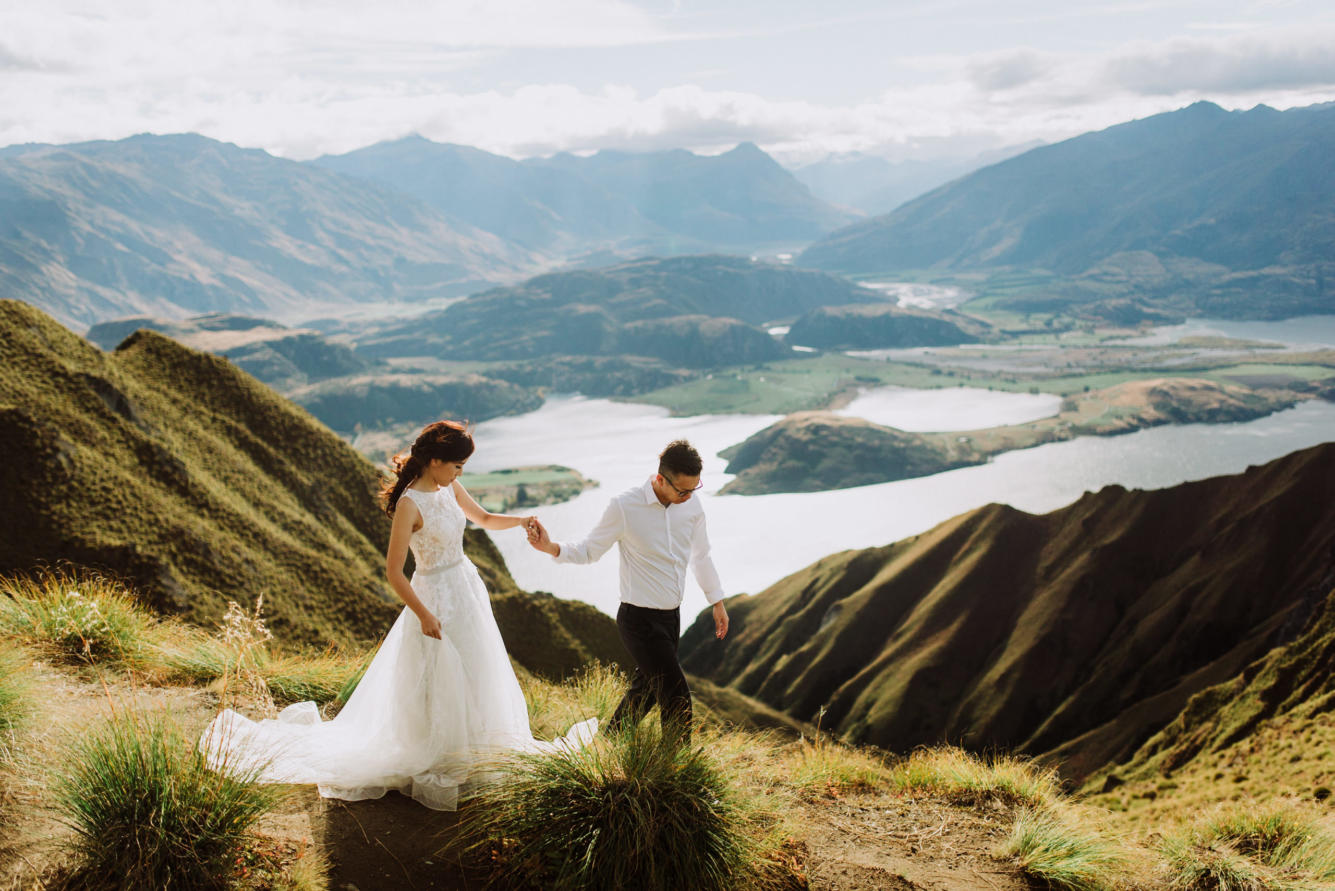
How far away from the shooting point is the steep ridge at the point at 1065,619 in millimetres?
58344

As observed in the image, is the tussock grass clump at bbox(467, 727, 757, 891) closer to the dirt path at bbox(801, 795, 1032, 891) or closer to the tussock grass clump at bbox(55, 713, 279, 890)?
the dirt path at bbox(801, 795, 1032, 891)

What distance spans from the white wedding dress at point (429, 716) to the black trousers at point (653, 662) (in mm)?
508

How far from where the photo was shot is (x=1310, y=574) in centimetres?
5834

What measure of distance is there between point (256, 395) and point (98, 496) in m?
15.5

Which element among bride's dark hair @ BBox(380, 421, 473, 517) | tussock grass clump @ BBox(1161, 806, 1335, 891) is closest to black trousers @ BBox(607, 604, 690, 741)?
bride's dark hair @ BBox(380, 421, 473, 517)

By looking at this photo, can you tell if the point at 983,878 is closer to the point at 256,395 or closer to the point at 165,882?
the point at 165,882

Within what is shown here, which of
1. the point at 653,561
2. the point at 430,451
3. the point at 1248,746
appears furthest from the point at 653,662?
the point at 1248,746

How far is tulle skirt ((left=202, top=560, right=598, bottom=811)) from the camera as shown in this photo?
264 inches

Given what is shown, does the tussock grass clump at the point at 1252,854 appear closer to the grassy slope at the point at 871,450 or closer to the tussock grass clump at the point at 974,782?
the tussock grass clump at the point at 974,782

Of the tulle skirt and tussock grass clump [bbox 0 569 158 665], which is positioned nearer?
the tulle skirt

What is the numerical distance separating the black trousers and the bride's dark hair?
1922 mm

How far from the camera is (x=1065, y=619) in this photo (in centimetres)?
6631

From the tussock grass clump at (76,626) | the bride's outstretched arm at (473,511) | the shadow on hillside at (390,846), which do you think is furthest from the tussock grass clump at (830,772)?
the tussock grass clump at (76,626)

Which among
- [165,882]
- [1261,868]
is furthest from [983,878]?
[165,882]
